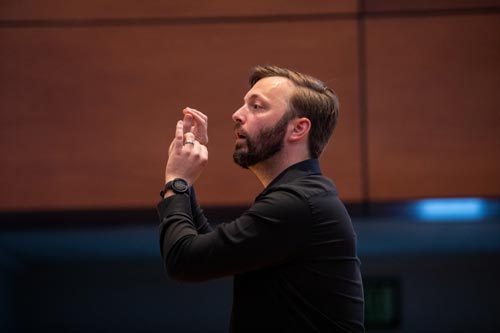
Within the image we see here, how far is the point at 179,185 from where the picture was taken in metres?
1.40

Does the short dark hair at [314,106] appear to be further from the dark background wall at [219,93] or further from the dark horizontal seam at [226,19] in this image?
the dark horizontal seam at [226,19]

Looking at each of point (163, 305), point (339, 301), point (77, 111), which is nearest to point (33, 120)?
point (77, 111)

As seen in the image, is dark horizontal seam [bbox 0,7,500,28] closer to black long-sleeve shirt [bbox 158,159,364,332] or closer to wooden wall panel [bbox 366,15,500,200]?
wooden wall panel [bbox 366,15,500,200]

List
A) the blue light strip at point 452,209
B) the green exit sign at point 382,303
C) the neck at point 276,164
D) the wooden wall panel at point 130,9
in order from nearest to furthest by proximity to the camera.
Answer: the neck at point 276,164 → the blue light strip at point 452,209 → the wooden wall panel at point 130,9 → the green exit sign at point 382,303

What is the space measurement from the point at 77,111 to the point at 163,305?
4.03 feet

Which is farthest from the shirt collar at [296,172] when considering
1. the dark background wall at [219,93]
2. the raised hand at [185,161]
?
the dark background wall at [219,93]

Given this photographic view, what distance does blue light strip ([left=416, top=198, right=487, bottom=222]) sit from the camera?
2.88m

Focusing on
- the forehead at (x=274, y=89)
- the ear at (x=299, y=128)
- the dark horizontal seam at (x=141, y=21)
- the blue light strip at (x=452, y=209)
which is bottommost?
the ear at (x=299, y=128)

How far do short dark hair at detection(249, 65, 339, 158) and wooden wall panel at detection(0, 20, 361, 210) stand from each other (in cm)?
133

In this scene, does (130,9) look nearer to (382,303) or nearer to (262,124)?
(262,124)

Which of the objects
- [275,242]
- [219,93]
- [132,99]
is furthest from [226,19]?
[275,242]

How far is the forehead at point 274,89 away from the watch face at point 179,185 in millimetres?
251

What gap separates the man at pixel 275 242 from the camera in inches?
51.3

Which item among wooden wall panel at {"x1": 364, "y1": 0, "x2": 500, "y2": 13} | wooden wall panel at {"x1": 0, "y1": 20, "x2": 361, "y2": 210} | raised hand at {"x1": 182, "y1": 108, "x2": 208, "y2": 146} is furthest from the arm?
wooden wall panel at {"x1": 364, "y1": 0, "x2": 500, "y2": 13}
